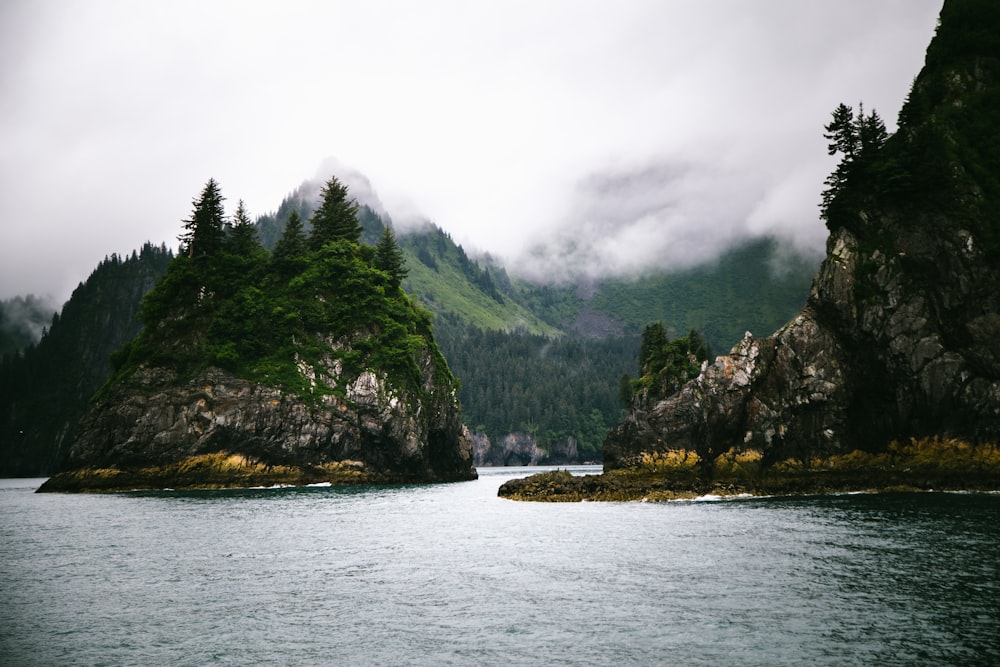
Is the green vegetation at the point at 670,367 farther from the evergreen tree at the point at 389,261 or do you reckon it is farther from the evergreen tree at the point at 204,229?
the evergreen tree at the point at 204,229

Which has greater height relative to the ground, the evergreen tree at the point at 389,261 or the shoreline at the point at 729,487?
the evergreen tree at the point at 389,261

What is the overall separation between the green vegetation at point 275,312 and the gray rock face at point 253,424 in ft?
9.96

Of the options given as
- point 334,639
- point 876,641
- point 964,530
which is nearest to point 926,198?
point 964,530

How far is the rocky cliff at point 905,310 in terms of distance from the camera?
74500 mm

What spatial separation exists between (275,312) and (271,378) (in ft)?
41.3

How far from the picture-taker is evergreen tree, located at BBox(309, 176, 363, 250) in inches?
5133

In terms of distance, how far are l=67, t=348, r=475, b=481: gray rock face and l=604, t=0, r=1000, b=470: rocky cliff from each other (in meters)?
51.6

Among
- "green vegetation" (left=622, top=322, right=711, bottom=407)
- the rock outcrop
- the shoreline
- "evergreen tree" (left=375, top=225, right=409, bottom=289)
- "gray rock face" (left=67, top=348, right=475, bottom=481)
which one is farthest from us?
"evergreen tree" (left=375, top=225, right=409, bottom=289)

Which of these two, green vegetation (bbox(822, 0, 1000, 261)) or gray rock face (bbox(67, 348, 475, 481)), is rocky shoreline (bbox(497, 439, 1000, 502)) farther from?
gray rock face (bbox(67, 348, 475, 481))

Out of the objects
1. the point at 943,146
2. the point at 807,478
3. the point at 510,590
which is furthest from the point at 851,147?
the point at 510,590

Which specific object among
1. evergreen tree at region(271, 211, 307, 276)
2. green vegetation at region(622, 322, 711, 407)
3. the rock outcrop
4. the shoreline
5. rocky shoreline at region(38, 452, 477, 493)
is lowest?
the shoreline

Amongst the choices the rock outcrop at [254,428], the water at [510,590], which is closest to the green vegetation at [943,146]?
the water at [510,590]

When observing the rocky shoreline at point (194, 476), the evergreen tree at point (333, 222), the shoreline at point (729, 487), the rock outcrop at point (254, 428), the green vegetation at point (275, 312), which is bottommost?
the shoreline at point (729, 487)

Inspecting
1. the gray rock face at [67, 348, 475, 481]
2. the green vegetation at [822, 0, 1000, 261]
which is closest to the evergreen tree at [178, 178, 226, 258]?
the gray rock face at [67, 348, 475, 481]
